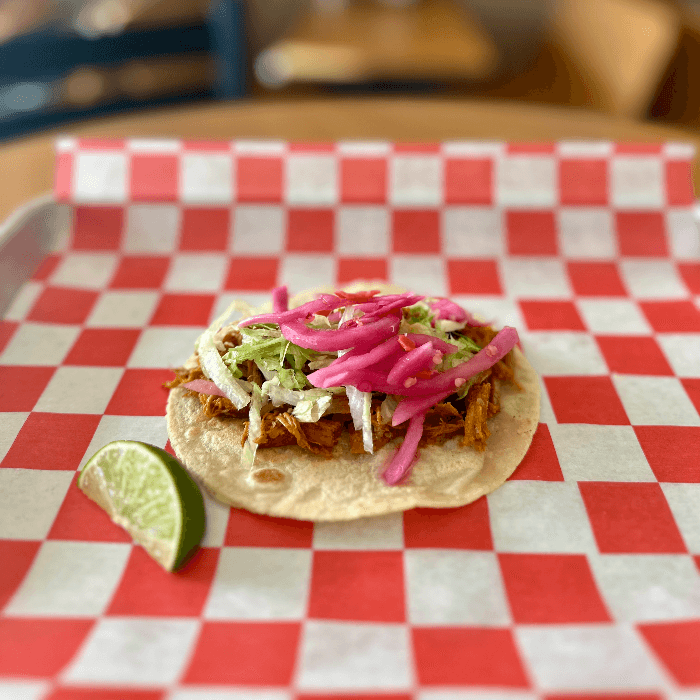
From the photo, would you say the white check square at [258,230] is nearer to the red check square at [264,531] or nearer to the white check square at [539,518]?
the red check square at [264,531]

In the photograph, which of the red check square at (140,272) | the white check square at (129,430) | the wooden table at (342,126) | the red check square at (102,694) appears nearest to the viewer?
the red check square at (102,694)

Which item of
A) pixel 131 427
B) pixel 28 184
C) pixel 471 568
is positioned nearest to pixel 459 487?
pixel 471 568

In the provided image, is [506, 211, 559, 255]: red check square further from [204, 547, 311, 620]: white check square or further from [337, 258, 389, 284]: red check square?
[204, 547, 311, 620]: white check square

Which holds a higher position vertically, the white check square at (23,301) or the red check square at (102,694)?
the white check square at (23,301)

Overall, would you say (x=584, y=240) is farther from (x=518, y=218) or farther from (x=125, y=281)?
(x=125, y=281)

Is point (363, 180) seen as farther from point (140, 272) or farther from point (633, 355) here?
point (633, 355)

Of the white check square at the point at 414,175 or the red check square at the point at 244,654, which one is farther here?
the white check square at the point at 414,175

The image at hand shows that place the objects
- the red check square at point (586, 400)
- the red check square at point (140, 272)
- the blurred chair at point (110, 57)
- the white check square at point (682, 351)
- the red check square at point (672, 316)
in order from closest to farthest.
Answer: the red check square at point (586, 400), the white check square at point (682, 351), the red check square at point (672, 316), the red check square at point (140, 272), the blurred chair at point (110, 57)

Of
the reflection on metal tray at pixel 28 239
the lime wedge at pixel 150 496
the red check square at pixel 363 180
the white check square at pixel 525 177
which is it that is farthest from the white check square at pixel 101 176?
the white check square at pixel 525 177
